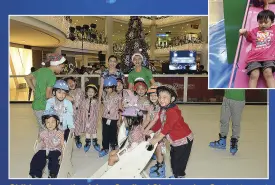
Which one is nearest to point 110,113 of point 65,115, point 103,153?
point 103,153

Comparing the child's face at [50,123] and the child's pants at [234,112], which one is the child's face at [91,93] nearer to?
the child's face at [50,123]

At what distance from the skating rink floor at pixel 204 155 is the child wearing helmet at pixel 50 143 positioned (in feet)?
2.06

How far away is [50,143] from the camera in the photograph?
277 cm

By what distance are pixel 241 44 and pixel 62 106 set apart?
5.83 ft

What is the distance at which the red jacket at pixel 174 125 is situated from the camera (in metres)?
2.61

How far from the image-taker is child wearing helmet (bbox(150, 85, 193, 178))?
262cm

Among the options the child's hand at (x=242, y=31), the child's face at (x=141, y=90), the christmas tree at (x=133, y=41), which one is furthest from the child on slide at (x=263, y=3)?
the christmas tree at (x=133, y=41)

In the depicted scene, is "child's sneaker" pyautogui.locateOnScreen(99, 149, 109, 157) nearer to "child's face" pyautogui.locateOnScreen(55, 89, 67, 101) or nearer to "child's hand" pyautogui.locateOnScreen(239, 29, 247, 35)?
"child's face" pyautogui.locateOnScreen(55, 89, 67, 101)

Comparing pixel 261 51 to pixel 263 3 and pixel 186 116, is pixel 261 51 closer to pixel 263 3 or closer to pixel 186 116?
pixel 263 3

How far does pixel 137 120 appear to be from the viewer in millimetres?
2916

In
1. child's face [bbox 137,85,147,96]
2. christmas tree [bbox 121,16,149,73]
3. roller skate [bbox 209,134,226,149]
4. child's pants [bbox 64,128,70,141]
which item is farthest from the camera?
christmas tree [bbox 121,16,149,73]

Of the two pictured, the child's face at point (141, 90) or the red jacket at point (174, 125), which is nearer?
the red jacket at point (174, 125)

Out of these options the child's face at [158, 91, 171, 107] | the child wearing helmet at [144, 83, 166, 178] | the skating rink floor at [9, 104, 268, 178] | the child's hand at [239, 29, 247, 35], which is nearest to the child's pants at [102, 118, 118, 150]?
the skating rink floor at [9, 104, 268, 178]

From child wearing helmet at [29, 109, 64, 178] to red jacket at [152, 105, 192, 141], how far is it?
943 mm
